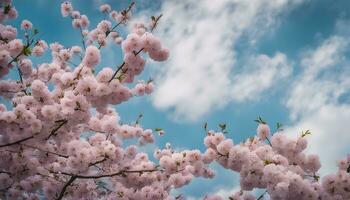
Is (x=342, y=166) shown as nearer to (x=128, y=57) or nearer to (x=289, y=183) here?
(x=289, y=183)

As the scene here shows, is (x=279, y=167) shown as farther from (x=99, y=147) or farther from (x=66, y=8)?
(x=66, y=8)

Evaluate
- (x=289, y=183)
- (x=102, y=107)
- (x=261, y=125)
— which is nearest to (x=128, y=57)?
(x=102, y=107)

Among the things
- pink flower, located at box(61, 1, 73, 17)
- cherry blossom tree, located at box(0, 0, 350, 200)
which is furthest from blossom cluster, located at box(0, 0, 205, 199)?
pink flower, located at box(61, 1, 73, 17)

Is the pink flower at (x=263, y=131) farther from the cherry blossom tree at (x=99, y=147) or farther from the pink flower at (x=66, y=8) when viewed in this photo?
the pink flower at (x=66, y=8)

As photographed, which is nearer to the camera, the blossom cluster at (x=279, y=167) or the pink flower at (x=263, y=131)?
the blossom cluster at (x=279, y=167)

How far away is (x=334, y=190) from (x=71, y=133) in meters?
5.42

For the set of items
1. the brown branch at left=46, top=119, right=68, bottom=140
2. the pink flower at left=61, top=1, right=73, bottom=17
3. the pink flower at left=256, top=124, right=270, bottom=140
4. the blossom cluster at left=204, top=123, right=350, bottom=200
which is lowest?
the blossom cluster at left=204, top=123, right=350, bottom=200

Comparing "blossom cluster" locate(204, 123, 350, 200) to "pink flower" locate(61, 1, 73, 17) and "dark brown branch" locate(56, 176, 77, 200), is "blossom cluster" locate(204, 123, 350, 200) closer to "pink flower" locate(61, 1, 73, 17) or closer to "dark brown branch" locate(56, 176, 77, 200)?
"dark brown branch" locate(56, 176, 77, 200)

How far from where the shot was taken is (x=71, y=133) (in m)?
8.91

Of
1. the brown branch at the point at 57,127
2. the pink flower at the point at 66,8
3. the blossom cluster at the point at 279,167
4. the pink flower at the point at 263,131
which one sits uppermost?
the pink flower at the point at 66,8

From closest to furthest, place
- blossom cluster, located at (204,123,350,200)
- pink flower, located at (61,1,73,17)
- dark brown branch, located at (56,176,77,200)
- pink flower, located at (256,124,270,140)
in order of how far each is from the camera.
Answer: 1. blossom cluster, located at (204,123,350,200)
2. pink flower, located at (256,124,270,140)
3. dark brown branch, located at (56,176,77,200)
4. pink flower, located at (61,1,73,17)

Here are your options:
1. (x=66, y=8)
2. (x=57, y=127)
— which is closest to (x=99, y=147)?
(x=57, y=127)

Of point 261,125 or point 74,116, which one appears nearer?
point 74,116

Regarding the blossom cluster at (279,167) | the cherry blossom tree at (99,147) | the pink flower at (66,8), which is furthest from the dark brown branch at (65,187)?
the pink flower at (66,8)
